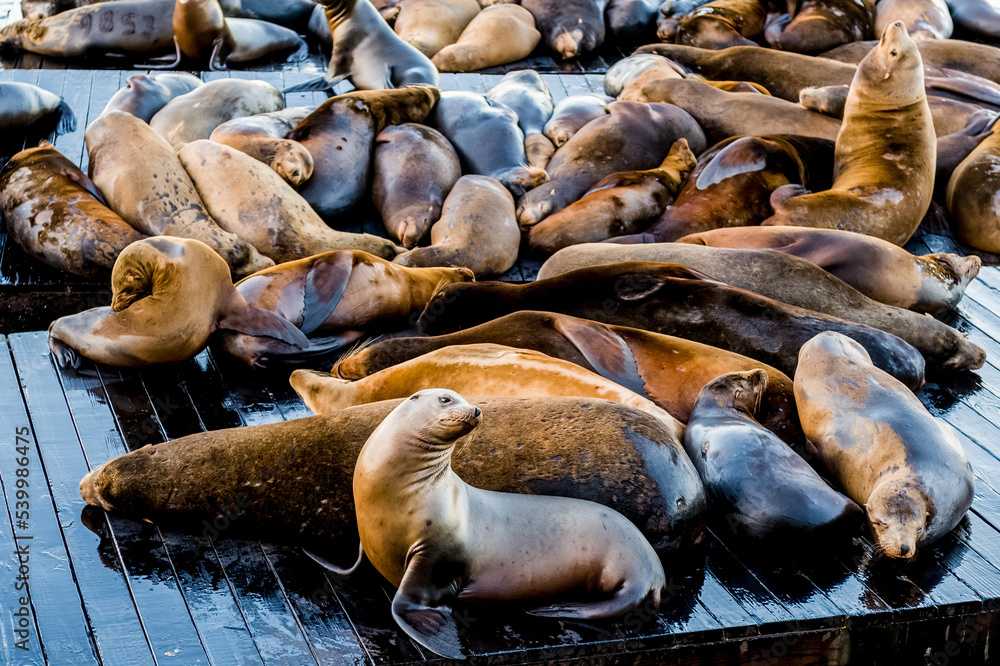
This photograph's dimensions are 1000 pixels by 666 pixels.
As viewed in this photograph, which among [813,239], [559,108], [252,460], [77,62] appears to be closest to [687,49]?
[559,108]

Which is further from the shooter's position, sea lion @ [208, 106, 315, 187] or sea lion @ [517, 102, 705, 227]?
sea lion @ [517, 102, 705, 227]

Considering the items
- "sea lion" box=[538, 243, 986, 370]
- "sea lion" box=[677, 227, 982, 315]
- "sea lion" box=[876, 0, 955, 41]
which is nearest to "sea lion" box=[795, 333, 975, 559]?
"sea lion" box=[538, 243, 986, 370]

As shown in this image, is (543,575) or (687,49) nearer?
(543,575)

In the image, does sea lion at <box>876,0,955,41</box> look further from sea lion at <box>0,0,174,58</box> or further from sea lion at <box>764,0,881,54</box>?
sea lion at <box>0,0,174,58</box>

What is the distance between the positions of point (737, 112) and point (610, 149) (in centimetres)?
107

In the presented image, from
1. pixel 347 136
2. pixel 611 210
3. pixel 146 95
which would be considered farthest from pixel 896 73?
pixel 146 95

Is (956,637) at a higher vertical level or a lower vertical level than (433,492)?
lower

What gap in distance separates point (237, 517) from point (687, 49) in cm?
597

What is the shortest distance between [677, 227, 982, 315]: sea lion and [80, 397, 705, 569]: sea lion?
2.00 m

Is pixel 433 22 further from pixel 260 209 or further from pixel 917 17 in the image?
pixel 917 17

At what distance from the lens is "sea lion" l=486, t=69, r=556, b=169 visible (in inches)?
234

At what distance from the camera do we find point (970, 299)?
4.91m

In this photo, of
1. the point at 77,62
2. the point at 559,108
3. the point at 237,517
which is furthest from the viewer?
the point at 77,62

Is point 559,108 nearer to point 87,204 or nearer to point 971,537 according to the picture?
point 87,204
